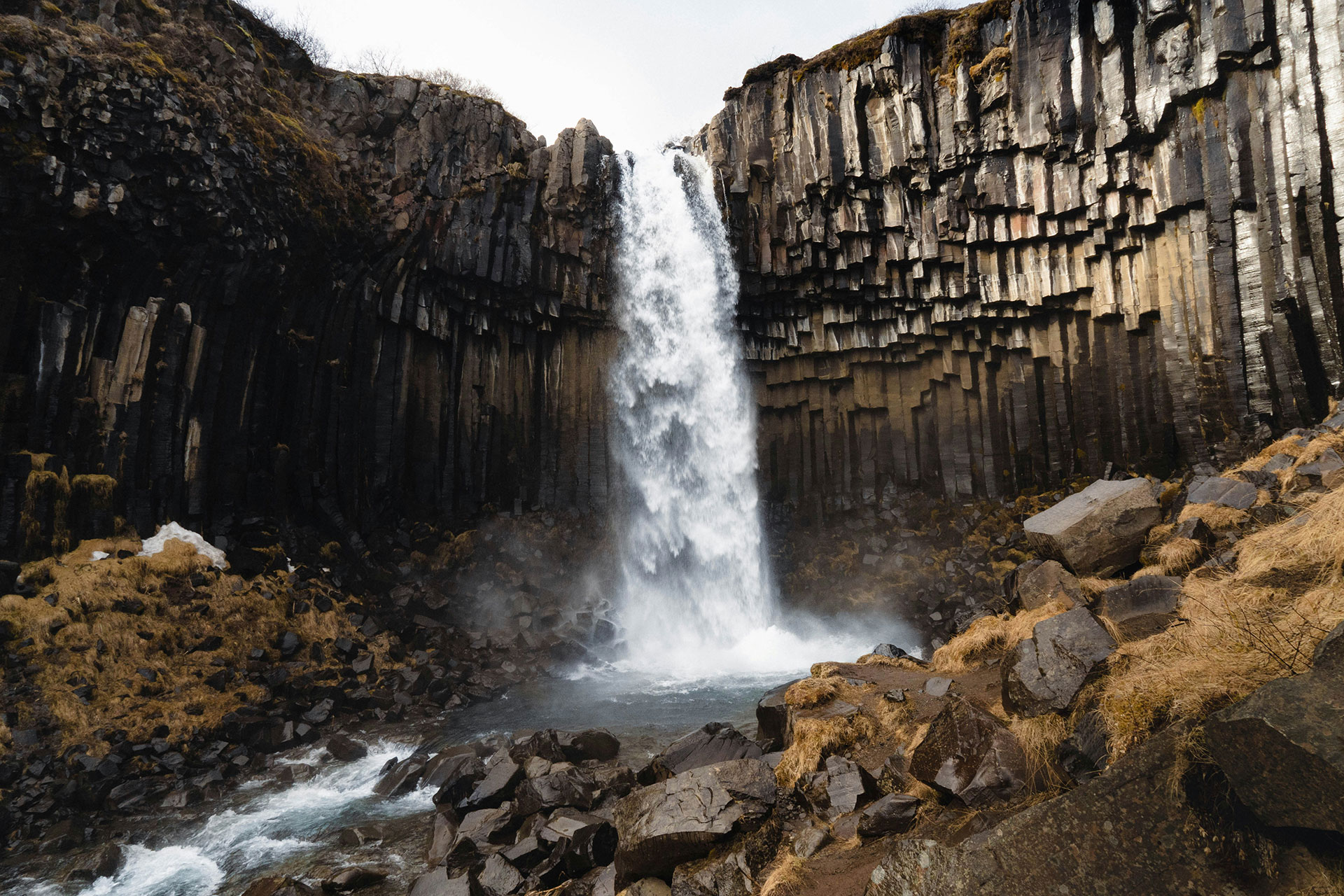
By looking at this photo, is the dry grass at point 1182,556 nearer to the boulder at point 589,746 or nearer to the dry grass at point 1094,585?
the dry grass at point 1094,585

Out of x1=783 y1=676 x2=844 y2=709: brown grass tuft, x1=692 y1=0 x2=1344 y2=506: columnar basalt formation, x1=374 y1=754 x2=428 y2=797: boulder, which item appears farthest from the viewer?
x1=692 y1=0 x2=1344 y2=506: columnar basalt formation

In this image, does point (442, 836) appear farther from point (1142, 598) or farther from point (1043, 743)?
point (1142, 598)

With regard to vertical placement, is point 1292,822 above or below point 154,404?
below

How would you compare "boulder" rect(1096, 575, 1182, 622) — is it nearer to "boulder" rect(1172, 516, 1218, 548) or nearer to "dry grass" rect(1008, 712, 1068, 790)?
"dry grass" rect(1008, 712, 1068, 790)

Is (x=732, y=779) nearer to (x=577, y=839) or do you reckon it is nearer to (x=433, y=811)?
(x=577, y=839)

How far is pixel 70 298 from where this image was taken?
13.0m

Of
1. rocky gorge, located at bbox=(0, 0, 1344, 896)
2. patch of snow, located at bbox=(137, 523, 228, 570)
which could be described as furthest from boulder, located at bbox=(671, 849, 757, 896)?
patch of snow, located at bbox=(137, 523, 228, 570)

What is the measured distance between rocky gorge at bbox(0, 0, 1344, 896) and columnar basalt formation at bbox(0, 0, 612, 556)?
94 mm

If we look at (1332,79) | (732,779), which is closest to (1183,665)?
(732,779)

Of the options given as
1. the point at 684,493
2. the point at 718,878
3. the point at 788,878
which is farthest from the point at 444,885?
the point at 684,493

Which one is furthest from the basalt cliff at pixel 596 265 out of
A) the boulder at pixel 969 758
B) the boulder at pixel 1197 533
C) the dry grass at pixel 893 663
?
the boulder at pixel 969 758

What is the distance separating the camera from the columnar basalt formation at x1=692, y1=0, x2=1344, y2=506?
570 inches

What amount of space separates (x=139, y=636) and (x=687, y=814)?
453 inches

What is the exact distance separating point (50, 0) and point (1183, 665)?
66.4 ft
